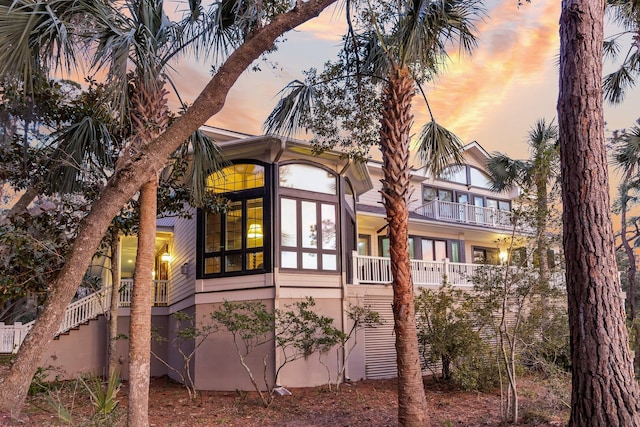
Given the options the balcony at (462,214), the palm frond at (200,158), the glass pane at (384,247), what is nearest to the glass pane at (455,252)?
the balcony at (462,214)

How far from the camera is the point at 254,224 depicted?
14172 mm

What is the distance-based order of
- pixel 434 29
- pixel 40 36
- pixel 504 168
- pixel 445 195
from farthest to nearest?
pixel 445 195 < pixel 504 168 < pixel 434 29 < pixel 40 36

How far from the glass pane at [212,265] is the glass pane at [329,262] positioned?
9.08 feet

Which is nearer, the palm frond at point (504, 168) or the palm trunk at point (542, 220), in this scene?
the palm trunk at point (542, 220)

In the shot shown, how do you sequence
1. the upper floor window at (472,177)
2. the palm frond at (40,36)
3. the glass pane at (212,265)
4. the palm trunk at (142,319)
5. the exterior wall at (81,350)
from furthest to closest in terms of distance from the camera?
the upper floor window at (472,177), the exterior wall at (81,350), the glass pane at (212,265), the palm trunk at (142,319), the palm frond at (40,36)

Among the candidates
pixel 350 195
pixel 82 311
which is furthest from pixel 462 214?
pixel 82 311

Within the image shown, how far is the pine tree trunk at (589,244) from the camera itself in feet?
17.6

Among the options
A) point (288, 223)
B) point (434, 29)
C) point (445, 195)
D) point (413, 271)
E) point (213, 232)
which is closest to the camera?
Result: point (434, 29)

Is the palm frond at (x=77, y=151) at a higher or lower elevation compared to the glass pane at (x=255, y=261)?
higher

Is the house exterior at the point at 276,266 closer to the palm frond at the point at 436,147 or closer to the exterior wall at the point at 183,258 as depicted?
the exterior wall at the point at 183,258

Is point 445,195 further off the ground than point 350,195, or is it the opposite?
point 445,195

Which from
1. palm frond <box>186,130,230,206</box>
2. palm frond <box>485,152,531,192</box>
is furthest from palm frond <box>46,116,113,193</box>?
palm frond <box>485,152,531,192</box>

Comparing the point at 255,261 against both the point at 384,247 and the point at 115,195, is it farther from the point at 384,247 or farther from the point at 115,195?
the point at 384,247

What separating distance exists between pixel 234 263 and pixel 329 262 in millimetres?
2527
